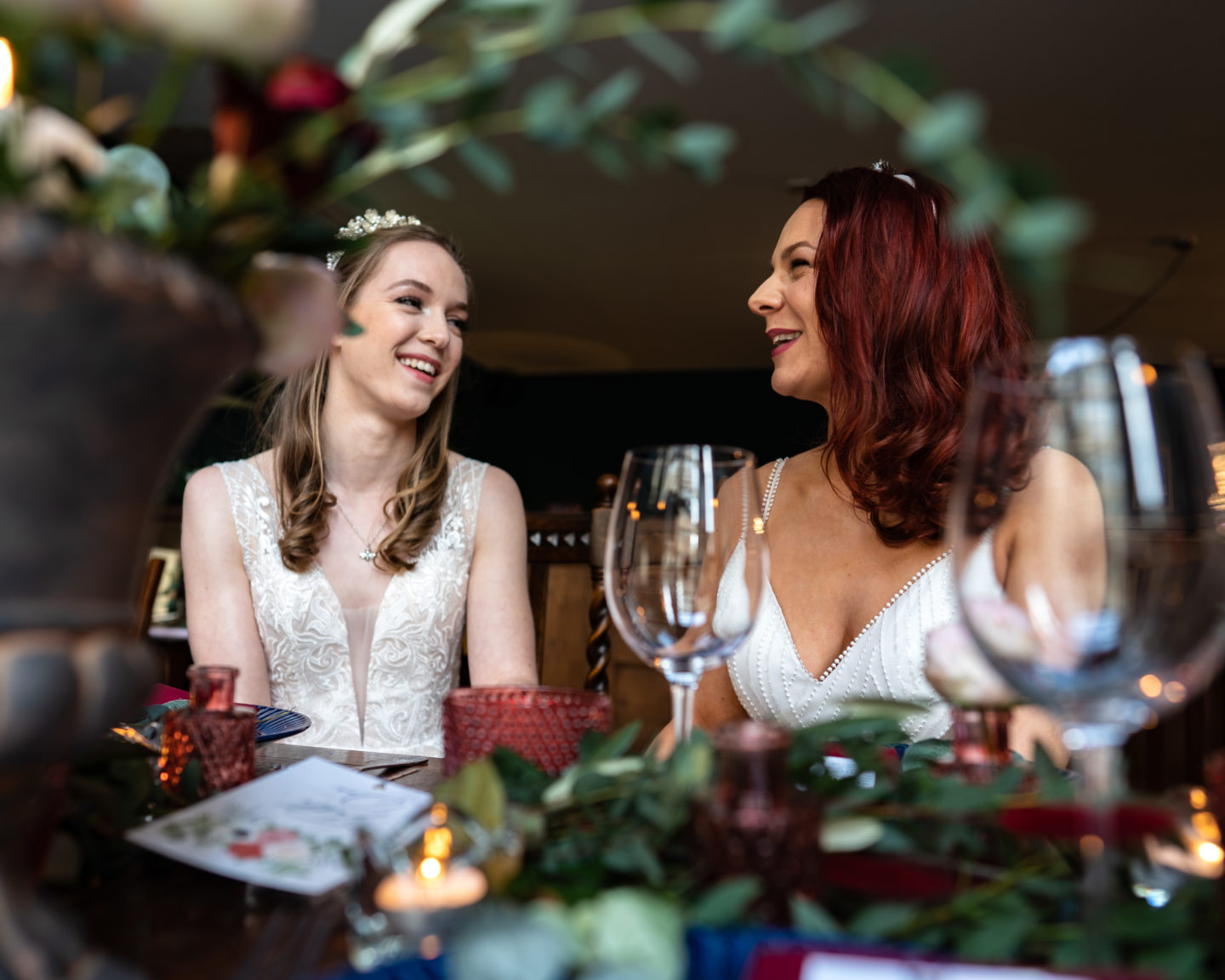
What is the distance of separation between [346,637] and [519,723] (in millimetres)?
1266

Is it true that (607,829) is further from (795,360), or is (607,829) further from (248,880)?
(795,360)

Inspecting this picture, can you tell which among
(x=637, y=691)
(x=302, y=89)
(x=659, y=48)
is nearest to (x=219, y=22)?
(x=302, y=89)

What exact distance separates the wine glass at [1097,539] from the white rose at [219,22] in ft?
0.98

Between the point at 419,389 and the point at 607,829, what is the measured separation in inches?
58.8

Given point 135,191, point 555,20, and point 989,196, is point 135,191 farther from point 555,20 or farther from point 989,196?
point 989,196

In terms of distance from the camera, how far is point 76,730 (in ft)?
1.13

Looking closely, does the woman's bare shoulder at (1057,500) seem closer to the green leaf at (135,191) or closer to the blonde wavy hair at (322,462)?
the green leaf at (135,191)

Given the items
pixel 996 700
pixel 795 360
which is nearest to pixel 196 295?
pixel 996 700

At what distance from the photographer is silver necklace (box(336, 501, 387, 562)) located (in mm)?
1896

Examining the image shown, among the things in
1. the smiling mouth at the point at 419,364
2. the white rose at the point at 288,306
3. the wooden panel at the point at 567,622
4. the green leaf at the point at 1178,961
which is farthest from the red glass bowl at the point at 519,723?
the wooden panel at the point at 567,622

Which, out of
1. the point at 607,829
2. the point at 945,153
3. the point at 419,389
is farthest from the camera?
the point at 419,389

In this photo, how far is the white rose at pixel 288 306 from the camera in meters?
0.43

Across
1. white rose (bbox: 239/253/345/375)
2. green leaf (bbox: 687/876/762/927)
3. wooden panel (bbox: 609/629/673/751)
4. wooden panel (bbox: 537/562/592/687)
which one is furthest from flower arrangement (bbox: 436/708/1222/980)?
wooden panel (bbox: 609/629/673/751)

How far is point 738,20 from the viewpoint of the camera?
13.3 inches
